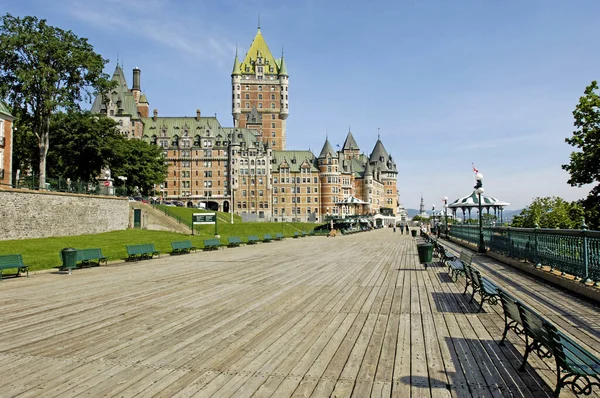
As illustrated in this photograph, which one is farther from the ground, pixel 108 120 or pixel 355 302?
pixel 108 120

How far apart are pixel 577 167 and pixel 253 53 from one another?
119617 millimetres

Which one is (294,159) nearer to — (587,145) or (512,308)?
(587,145)

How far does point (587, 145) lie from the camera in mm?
28594

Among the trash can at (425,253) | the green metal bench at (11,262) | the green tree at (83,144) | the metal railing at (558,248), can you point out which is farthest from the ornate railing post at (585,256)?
the green tree at (83,144)

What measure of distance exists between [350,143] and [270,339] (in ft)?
465

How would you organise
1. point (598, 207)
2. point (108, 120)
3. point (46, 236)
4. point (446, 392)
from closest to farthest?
point (446, 392) → point (598, 207) → point (46, 236) → point (108, 120)

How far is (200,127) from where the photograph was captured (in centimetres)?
10919

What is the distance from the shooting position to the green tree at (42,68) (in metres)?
35.8

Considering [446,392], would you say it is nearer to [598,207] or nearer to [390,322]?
[390,322]

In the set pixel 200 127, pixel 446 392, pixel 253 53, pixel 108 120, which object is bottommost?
pixel 446 392

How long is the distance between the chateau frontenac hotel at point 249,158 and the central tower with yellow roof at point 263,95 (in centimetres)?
29

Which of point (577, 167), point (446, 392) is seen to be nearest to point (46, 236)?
point (446, 392)

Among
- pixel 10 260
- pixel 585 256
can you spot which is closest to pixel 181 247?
pixel 10 260

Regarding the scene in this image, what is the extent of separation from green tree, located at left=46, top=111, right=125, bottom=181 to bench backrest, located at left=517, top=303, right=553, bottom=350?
170ft
